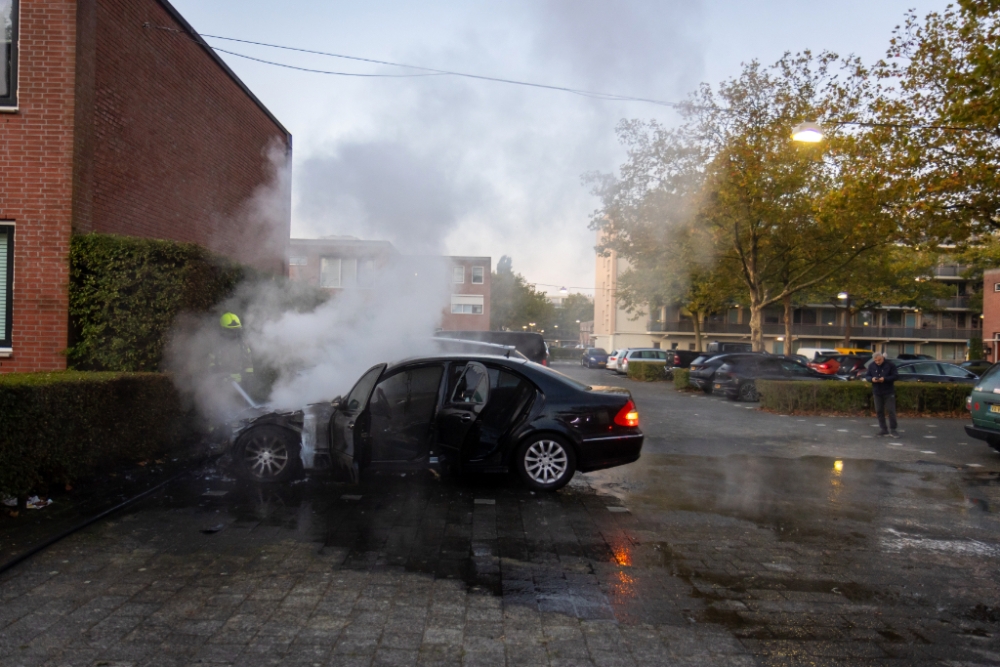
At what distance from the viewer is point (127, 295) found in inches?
344

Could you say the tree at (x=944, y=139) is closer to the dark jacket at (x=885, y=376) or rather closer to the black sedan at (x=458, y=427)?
the dark jacket at (x=885, y=376)

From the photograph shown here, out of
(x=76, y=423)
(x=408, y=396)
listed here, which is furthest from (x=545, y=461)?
(x=76, y=423)

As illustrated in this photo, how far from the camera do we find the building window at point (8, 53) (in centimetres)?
911

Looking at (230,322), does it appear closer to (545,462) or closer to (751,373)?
(545,462)

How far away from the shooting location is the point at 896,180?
13.3 meters

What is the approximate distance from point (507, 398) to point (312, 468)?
82.0 inches

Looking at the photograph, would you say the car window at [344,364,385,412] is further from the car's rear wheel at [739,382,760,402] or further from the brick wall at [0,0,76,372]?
the car's rear wheel at [739,382,760,402]

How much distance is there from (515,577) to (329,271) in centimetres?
832

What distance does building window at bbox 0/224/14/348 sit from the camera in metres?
9.09

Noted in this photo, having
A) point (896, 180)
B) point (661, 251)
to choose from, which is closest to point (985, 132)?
point (896, 180)

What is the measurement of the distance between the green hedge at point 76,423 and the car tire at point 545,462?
397 cm

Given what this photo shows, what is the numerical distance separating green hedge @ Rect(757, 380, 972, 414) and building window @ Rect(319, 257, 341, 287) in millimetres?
10303

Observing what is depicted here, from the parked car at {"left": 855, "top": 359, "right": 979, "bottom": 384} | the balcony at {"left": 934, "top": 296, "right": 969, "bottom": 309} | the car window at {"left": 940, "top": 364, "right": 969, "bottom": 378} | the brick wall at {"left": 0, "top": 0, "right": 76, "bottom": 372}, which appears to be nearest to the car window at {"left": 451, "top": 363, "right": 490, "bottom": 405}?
the brick wall at {"left": 0, "top": 0, "right": 76, "bottom": 372}

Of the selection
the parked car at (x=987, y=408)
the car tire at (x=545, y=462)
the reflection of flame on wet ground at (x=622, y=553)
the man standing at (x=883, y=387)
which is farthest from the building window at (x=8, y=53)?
the man standing at (x=883, y=387)
